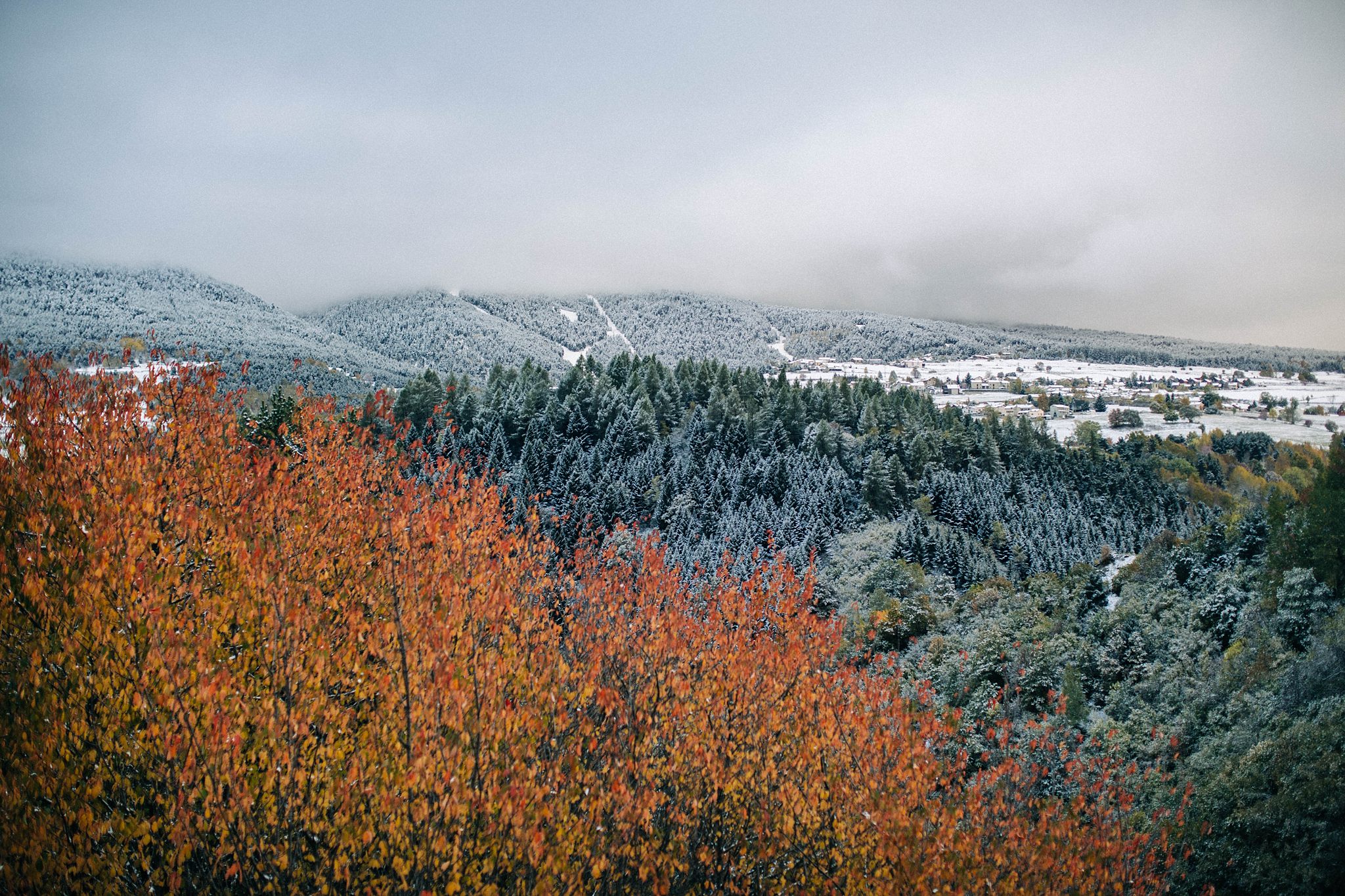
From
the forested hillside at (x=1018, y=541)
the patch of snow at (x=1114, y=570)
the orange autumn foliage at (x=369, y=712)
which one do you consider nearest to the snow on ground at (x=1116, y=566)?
the patch of snow at (x=1114, y=570)

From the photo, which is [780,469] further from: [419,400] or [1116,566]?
[419,400]

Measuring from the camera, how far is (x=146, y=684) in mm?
10273

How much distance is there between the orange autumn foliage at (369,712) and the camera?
9922mm

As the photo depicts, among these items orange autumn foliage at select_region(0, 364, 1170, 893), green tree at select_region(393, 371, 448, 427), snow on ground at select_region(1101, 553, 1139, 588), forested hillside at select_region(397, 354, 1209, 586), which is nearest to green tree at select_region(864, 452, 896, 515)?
forested hillside at select_region(397, 354, 1209, 586)

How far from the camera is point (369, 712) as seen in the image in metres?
13.7

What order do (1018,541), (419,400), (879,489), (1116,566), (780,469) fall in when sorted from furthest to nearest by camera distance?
(419,400)
(780,469)
(879,489)
(1018,541)
(1116,566)

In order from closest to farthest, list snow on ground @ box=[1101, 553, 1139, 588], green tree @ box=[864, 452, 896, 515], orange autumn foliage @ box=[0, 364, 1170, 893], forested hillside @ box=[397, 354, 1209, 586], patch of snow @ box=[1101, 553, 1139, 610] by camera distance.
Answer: orange autumn foliage @ box=[0, 364, 1170, 893]
patch of snow @ box=[1101, 553, 1139, 610]
snow on ground @ box=[1101, 553, 1139, 588]
forested hillside @ box=[397, 354, 1209, 586]
green tree @ box=[864, 452, 896, 515]

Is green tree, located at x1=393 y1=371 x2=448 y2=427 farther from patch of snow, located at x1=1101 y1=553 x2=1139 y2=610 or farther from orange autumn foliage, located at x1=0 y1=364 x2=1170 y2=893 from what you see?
patch of snow, located at x1=1101 y1=553 x2=1139 y2=610

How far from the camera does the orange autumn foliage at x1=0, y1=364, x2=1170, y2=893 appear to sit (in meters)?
9.92

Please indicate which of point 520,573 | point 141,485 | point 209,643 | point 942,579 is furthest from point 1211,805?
point 942,579

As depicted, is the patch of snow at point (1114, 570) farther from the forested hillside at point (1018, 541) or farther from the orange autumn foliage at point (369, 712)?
the orange autumn foliage at point (369, 712)

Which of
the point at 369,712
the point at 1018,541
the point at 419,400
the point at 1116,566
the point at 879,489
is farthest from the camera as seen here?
the point at 419,400

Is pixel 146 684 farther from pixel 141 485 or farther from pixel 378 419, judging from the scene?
pixel 378 419

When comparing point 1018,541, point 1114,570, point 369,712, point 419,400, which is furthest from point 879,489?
point 369,712
